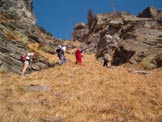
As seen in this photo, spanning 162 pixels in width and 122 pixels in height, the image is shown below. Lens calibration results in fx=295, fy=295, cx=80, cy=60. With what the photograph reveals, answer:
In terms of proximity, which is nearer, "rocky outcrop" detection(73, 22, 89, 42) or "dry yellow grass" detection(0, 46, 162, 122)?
"dry yellow grass" detection(0, 46, 162, 122)

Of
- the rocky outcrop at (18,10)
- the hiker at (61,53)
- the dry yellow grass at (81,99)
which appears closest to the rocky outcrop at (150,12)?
the rocky outcrop at (18,10)

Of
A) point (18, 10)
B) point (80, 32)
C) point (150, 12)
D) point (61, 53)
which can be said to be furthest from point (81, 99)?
point (80, 32)

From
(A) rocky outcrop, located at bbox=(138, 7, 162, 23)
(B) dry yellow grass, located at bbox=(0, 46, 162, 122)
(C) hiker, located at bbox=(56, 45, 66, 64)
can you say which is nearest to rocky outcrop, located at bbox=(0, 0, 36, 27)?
(C) hiker, located at bbox=(56, 45, 66, 64)

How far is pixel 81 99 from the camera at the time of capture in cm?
1684

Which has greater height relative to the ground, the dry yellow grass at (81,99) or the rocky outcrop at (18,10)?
the rocky outcrop at (18,10)

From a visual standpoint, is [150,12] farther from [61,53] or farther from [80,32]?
[61,53]

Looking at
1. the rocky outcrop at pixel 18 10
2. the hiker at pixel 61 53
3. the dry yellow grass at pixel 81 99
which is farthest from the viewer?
the rocky outcrop at pixel 18 10

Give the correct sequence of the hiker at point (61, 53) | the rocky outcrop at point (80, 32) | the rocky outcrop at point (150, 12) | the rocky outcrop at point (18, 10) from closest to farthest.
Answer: the hiker at point (61, 53)
the rocky outcrop at point (18, 10)
the rocky outcrop at point (150, 12)
the rocky outcrop at point (80, 32)

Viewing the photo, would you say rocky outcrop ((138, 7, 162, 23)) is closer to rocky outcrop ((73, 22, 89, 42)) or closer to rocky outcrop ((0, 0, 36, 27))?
rocky outcrop ((73, 22, 89, 42))

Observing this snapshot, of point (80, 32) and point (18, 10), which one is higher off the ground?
point (80, 32)

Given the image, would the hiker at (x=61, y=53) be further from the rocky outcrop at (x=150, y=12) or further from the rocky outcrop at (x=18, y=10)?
the rocky outcrop at (x=150, y=12)

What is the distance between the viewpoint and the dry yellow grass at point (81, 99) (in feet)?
46.9

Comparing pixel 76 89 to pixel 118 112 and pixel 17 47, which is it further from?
pixel 17 47

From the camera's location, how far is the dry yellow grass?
1430cm
